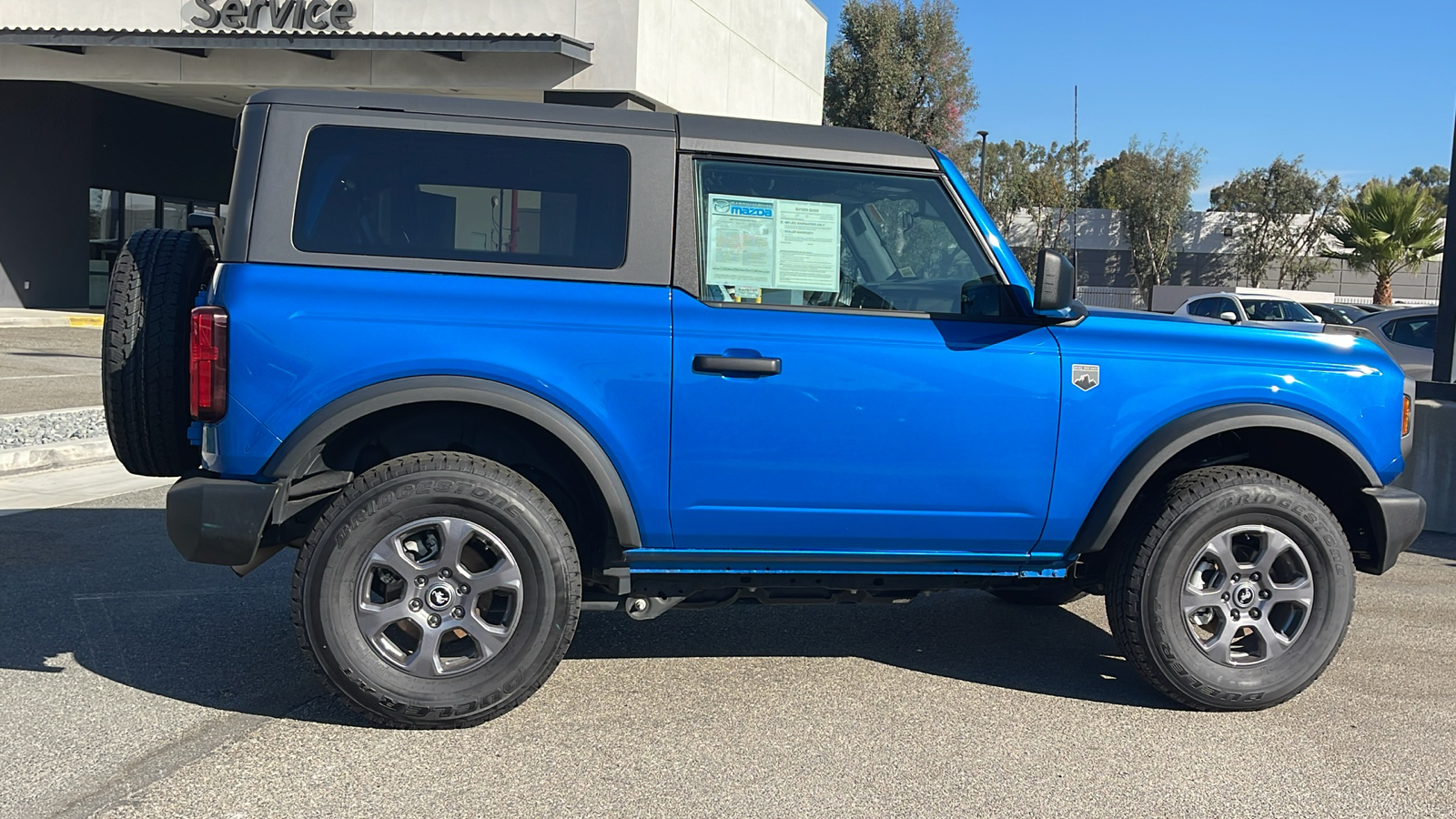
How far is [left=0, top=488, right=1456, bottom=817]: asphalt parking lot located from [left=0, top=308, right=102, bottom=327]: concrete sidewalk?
61.3 ft

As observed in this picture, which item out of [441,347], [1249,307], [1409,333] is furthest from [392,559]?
[1249,307]

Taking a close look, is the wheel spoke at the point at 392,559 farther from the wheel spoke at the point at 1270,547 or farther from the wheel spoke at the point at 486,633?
the wheel spoke at the point at 1270,547

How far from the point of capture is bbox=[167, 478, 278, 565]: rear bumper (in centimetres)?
378

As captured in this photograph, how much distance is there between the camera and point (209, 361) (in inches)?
149

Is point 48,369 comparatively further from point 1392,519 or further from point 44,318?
point 1392,519

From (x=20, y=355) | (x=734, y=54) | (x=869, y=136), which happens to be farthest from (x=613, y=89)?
(x=869, y=136)

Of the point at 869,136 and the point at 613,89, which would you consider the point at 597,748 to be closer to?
the point at 869,136

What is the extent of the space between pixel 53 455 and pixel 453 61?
12.8m

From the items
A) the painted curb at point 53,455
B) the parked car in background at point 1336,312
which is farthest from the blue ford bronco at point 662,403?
the parked car in background at point 1336,312

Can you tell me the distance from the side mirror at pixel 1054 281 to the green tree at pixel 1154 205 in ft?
142

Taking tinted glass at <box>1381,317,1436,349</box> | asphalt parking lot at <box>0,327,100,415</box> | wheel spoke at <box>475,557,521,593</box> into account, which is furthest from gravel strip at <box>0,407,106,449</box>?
tinted glass at <box>1381,317,1436,349</box>

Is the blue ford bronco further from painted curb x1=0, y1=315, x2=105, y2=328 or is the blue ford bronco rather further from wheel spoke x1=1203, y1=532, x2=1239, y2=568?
painted curb x1=0, y1=315, x2=105, y2=328

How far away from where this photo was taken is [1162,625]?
13.9 feet

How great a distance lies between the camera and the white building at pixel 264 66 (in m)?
19.4
